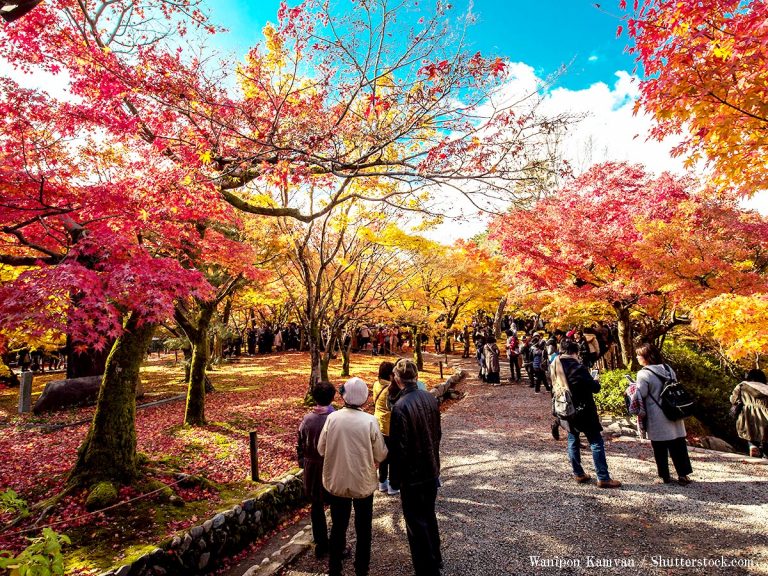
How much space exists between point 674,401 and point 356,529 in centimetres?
408

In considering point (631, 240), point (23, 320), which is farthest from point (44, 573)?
point (631, 240)

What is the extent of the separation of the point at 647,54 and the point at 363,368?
15.6 m

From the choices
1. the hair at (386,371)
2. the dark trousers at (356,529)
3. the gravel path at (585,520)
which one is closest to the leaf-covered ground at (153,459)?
the gravel path at (585,520)

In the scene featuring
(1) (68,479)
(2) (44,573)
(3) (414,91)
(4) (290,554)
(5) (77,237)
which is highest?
(3) (414,91)

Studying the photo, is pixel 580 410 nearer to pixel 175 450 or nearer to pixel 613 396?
pixel 613 396

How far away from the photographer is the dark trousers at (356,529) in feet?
11.1

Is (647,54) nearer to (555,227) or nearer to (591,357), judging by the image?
(555,227)

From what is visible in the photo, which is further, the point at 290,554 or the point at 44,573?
the point at 290,554

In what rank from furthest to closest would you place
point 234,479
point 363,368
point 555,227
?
point 363,368
point 555,227
point 234,479

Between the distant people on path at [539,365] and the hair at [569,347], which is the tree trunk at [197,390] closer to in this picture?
the hair at [569,347]

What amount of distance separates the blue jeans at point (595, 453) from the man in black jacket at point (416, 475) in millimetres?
2560

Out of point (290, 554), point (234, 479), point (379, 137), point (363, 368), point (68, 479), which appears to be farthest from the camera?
point (363, 368)

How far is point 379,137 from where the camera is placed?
18.1 ft

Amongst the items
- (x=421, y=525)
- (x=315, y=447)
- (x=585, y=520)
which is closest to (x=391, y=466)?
(x=421, y=525)
